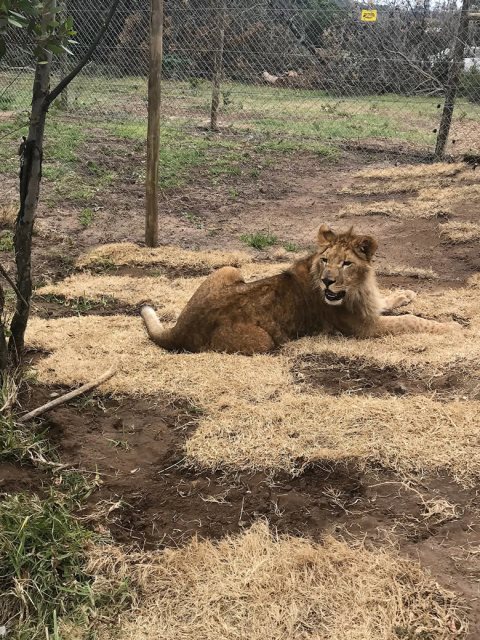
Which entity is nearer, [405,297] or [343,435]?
[343,435]

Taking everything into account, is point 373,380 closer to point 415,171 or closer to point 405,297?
point 405,297

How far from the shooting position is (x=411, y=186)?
1070 cm

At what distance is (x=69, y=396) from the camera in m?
4.35

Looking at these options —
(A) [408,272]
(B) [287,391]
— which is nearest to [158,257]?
(A) [408,272]

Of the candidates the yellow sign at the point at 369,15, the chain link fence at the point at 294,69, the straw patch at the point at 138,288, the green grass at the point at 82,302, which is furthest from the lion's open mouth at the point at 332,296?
the yellow sign at the point at 369,15

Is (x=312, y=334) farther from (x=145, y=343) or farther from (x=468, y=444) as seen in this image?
(x=468, y=444)

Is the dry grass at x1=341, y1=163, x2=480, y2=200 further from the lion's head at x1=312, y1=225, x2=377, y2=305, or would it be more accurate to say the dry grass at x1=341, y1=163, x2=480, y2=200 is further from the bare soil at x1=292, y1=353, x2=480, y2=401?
the bare soil at x1=292, y1=353, x2=480, y2=401

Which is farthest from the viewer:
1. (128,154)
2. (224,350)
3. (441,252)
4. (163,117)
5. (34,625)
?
(163,117)

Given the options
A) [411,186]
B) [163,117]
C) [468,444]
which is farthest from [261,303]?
[163,117]

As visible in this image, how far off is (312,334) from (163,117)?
10091 mm

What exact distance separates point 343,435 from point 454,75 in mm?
9643

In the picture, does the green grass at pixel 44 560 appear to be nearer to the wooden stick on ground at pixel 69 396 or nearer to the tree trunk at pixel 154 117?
the wooden stick on ground at pixel 69 396

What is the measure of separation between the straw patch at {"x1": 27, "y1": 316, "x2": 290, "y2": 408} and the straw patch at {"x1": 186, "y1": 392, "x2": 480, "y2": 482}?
28cm

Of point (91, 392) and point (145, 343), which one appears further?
point (145, 343)
